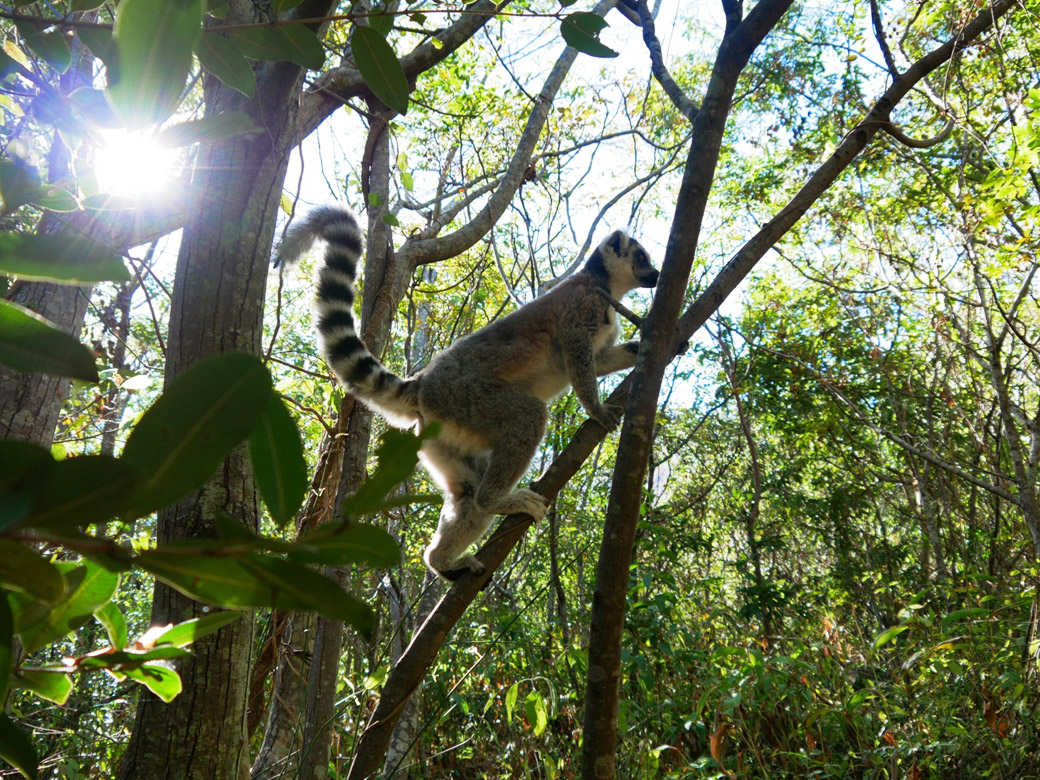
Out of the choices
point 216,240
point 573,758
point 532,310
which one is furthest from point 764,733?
point 216,240

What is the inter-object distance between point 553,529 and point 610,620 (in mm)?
4101

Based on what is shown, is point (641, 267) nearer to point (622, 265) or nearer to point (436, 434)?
point (622, 265)

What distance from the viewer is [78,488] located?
409mm

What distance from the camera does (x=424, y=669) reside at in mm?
2250

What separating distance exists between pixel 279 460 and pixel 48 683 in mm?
502

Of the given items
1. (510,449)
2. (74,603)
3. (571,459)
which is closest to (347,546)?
(74,603)

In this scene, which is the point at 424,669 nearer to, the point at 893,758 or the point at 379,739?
the point at 379,739

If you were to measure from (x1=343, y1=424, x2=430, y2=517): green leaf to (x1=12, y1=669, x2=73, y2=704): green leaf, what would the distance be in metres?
0.53

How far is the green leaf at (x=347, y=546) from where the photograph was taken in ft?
1.52

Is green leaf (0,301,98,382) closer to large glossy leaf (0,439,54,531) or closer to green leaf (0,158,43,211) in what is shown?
large glossy leaf (0,439,54,531)

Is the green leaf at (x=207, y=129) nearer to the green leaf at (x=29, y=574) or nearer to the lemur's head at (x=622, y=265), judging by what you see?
the green leaf at (x=29, y=574)

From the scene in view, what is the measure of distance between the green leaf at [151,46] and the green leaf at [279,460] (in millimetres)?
346

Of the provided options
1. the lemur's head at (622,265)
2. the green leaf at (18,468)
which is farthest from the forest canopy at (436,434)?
the lemur's head at (622,265)

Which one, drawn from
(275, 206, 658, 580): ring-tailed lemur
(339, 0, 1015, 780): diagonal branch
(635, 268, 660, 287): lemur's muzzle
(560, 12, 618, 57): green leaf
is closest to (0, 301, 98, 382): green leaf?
(560, 12, 618, 57): green leaf
